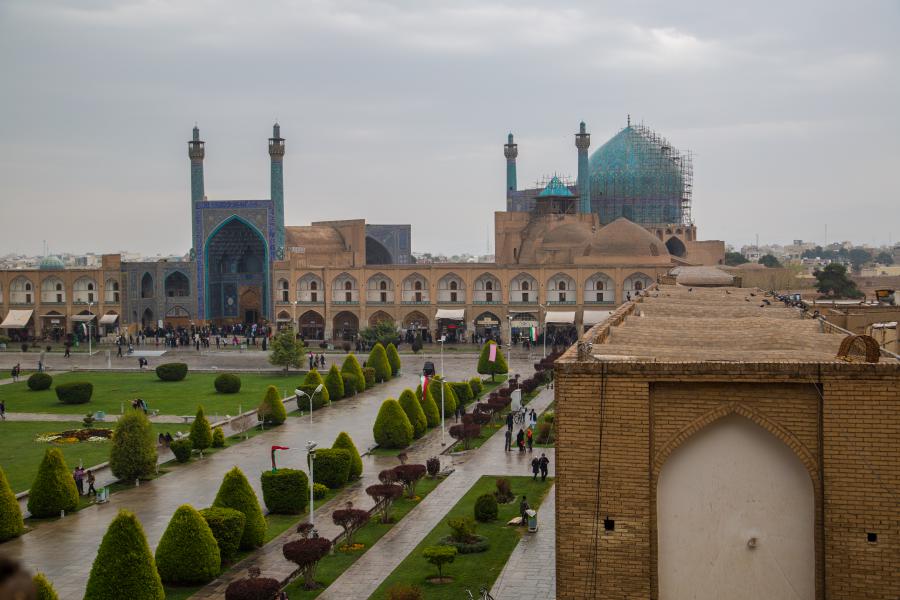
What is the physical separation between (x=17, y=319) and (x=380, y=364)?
2535 cm

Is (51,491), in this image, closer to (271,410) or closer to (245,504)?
(245,504)

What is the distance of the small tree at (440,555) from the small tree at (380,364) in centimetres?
2129

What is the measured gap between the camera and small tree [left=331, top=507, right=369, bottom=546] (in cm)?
1522

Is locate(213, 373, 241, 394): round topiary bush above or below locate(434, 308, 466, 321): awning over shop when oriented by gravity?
below

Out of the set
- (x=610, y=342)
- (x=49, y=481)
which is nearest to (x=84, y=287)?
(x=49, y=481)

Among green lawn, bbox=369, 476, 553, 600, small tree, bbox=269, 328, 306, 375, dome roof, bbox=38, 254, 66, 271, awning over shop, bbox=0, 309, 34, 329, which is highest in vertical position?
dome roof, bbox=38, 254, 66, 271

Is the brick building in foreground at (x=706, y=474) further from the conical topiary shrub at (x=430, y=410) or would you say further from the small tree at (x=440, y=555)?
the conical topiary shrub at (x=430, y=410)

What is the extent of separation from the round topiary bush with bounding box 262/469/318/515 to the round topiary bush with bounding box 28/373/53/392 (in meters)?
17.9

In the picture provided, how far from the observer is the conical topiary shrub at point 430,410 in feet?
84.2

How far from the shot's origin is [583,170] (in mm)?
58656

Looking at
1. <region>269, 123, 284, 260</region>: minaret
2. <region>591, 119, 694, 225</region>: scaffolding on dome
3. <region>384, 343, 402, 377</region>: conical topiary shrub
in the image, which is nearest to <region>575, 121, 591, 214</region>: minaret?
<region>591, 119, 694, 225</region>: scaffolding on dome

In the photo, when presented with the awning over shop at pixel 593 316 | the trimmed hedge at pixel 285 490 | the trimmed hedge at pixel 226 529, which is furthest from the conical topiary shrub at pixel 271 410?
the awning over shop at pixel 593 316

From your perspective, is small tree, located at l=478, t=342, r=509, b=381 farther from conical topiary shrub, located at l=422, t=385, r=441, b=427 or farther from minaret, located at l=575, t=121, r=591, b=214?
minaret, located at l=575, t=121, r=591, b=214

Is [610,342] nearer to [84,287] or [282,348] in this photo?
[282,348]
